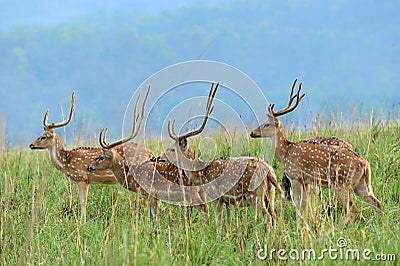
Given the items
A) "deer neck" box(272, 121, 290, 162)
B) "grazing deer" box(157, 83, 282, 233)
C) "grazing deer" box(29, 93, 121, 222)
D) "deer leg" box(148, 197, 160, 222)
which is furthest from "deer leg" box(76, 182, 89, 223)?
"deer neck" box(272, 121, 290, 162)

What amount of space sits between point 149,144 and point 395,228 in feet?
20.2

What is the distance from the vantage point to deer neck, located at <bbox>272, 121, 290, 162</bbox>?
6356mm

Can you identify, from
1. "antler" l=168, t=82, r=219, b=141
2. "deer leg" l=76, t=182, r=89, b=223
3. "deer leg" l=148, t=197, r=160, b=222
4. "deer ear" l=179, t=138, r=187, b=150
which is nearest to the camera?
"antler" l=168, t=82, r=219, b=141

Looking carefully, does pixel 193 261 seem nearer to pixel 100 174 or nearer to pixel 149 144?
pixel 100 174

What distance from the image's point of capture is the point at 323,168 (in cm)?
591

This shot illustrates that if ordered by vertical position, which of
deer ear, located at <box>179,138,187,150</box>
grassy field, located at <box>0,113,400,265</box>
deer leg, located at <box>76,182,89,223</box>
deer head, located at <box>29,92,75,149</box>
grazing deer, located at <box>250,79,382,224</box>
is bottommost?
grassy field, located at <box>0,113,400,265</box>

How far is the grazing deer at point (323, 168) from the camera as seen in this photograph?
5816 millimetres

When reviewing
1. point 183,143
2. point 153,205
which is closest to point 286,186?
point 183,143

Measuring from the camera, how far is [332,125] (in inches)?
364

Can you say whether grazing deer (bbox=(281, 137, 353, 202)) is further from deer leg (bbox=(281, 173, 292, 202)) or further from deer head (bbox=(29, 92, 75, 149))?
deer head (bbox=(29, 92, 75, 149))

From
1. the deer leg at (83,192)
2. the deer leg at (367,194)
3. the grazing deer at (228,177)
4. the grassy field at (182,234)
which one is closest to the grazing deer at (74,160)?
the deer leg at (83,192)

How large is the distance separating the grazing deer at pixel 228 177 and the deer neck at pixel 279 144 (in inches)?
21.5

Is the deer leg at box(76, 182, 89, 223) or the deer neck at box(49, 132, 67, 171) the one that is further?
the deer neck at box(49, 132, 67, 171)

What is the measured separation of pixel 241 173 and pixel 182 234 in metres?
1.10
